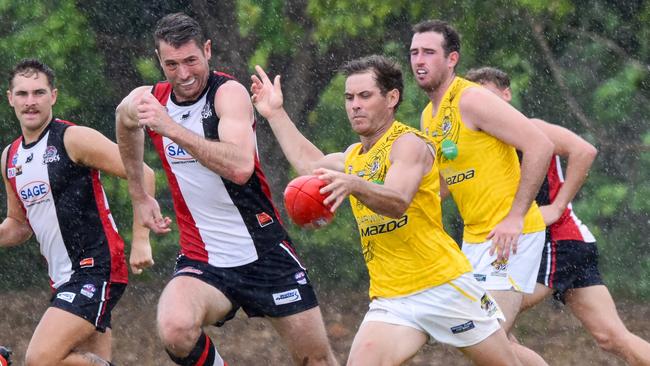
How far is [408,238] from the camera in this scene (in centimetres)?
596

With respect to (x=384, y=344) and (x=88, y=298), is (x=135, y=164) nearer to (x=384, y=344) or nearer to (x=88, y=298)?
(x=88, y=298)

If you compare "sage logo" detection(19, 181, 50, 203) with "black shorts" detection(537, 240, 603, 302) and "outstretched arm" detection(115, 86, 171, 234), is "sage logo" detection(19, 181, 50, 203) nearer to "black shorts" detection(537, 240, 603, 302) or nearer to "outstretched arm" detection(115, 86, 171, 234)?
"outstretched arm" detection(115, 86, 171, 234)

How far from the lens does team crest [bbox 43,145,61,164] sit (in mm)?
7246

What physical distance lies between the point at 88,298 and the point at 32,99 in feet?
4.10

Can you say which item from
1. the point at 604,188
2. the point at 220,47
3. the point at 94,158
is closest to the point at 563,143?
the point at 94,158

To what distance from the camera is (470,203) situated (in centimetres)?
692

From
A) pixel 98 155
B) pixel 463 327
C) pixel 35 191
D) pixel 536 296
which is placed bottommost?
pixel 536 296

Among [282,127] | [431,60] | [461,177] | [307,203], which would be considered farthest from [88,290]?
[431,60]

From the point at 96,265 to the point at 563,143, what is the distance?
2871 mm

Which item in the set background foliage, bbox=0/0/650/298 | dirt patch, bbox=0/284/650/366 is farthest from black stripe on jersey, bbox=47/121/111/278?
background foliage, bbox=0/0/650/298

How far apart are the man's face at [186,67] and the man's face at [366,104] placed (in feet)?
2.89

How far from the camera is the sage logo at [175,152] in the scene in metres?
6.48

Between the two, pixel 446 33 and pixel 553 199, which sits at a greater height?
pixel 446 33

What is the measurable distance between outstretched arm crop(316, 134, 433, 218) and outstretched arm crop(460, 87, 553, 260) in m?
0.79
